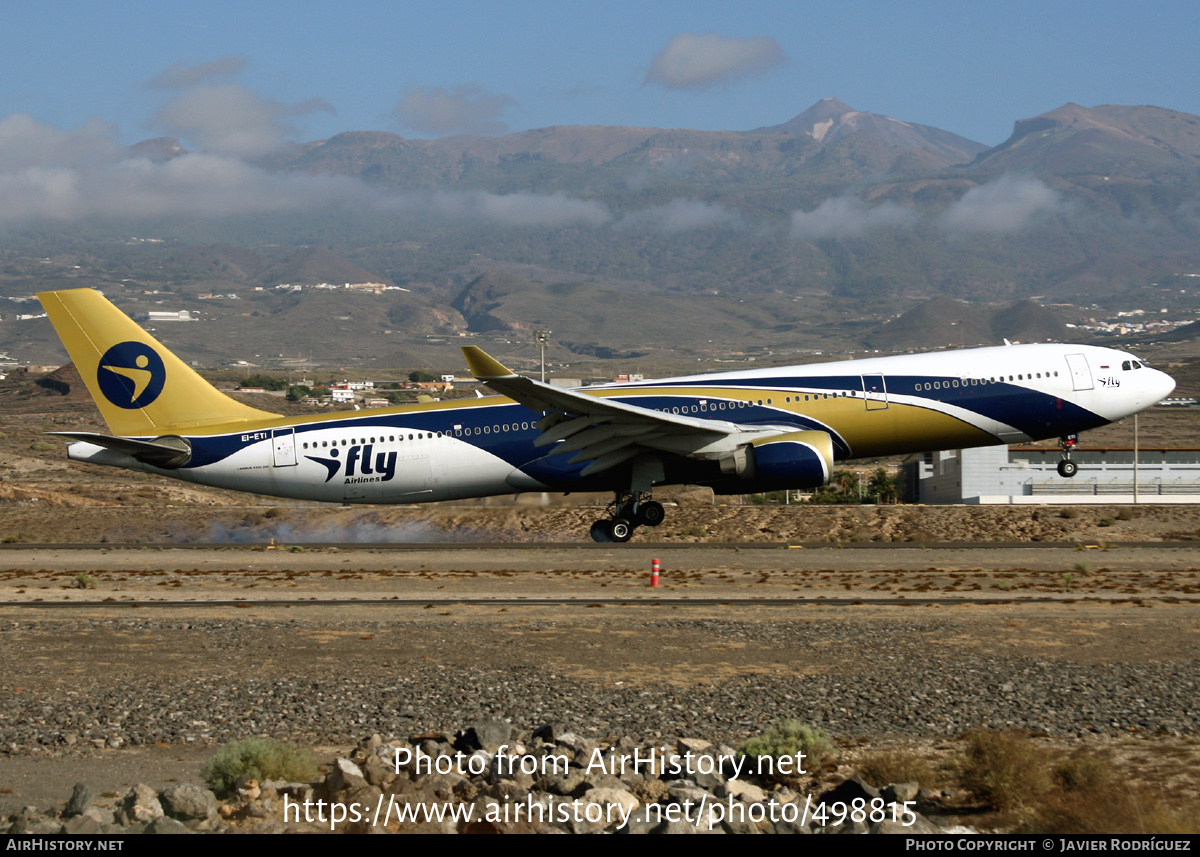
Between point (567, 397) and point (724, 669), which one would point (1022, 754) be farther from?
point (567, 397)

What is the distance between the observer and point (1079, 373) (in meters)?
29.0

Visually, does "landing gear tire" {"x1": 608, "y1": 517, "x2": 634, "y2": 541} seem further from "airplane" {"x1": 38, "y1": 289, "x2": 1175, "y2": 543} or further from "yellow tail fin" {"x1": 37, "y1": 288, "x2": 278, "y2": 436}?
"yellow tail fin" {"x1": 37, "y1": 288, "x2": 278, "y2": 436}

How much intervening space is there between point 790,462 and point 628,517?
4925mm

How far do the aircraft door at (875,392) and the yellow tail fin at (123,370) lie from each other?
1552cm

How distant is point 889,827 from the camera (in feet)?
23.3

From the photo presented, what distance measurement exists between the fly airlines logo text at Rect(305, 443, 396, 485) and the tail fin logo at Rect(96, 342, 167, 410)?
453 cm

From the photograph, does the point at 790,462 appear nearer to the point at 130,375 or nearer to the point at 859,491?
the point at 130,375

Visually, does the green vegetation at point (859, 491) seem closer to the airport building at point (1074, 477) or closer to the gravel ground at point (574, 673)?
the airport building at point (1074, 477)

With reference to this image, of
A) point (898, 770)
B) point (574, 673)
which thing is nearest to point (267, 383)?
point (574, 673)

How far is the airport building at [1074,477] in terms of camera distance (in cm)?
5200

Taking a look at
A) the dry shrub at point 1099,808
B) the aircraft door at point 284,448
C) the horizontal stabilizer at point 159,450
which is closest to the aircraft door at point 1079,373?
the aircraft door at point 284,448

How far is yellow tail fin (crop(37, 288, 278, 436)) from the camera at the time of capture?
1126 inches
